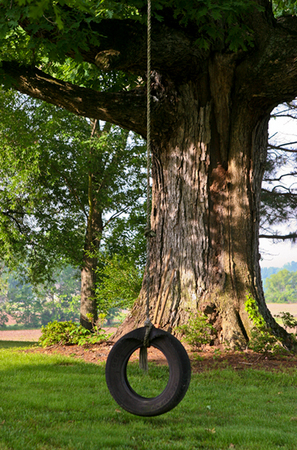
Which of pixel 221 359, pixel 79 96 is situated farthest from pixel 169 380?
pixel 79 96

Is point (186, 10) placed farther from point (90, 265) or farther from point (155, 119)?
point (90, 265)

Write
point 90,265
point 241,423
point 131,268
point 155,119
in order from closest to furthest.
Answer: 1. point 241,423
2. point 155,119
3. point 131,268
4. point 90,265

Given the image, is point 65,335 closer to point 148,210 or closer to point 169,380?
point 169,380

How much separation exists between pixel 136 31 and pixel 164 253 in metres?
3.63

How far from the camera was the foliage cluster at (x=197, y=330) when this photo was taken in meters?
6.73

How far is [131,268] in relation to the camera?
1074 cm

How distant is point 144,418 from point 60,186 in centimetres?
1228

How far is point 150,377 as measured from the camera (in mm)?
5383

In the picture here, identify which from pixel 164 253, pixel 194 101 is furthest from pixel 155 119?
pixel 164 253

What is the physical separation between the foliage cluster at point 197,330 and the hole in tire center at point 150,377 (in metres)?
0.55

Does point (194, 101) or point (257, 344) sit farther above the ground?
point (194, 101)

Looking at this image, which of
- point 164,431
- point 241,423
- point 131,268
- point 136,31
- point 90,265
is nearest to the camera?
point 164,431

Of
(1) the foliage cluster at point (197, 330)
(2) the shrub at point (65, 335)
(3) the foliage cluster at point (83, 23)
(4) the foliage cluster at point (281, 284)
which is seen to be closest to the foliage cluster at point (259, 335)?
(1) the foliage cluster at point (197, 330)

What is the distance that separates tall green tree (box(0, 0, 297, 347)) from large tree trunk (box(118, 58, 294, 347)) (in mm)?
17
